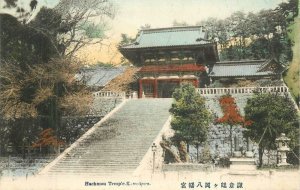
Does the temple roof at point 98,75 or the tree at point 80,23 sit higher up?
the tree at point 80,23

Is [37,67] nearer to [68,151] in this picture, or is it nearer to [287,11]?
[68,151]

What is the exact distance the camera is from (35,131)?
28.8 feet

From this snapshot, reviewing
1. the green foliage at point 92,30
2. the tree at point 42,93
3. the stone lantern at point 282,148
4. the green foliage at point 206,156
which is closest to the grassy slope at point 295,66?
the stone lantern at point 282,148

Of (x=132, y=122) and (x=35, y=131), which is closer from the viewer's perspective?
(x=35, y=131)

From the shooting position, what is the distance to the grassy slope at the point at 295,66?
7461 mm

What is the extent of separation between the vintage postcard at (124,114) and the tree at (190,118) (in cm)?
2

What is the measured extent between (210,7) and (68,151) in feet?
14.0

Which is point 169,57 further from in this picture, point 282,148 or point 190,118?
point 282,148

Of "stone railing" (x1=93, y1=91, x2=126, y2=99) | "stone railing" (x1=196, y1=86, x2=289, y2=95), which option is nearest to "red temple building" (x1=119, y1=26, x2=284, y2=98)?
"stone railing" (x1=93, y1=91, x2=126, y2=99)

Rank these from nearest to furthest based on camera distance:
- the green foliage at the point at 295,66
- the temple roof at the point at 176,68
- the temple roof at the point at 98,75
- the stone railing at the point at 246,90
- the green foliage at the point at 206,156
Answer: the green foliage at the point at 295,66 → the green foliage at the point at 206,156 → the stone railing at the point at 246,90 → the temple roof at the point at 98,75 → the temple roof at the point at 176,68

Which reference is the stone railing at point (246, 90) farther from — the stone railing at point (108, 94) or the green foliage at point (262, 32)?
the stone railing at point (108, 94)

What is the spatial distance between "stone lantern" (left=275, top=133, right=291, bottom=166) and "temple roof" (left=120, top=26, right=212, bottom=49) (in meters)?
5.15

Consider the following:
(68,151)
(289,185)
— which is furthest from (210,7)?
(68,151)

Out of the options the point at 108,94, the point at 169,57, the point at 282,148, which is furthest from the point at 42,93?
the point at 282,148
